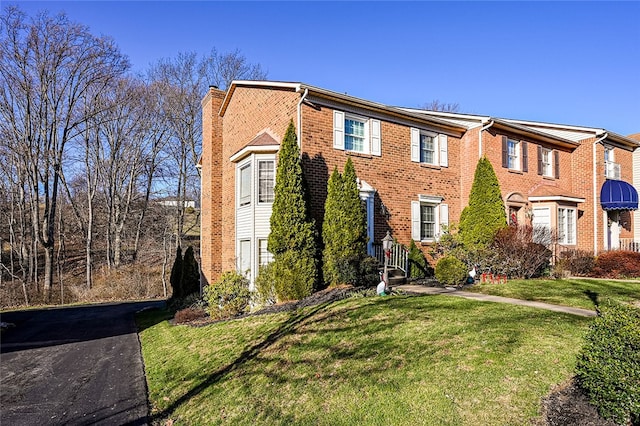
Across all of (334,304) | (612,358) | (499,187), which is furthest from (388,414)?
(499,187)

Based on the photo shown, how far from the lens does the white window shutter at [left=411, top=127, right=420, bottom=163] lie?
14.8 metres

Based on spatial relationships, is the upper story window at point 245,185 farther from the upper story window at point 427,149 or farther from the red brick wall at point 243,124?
the upper story window at point 427,149

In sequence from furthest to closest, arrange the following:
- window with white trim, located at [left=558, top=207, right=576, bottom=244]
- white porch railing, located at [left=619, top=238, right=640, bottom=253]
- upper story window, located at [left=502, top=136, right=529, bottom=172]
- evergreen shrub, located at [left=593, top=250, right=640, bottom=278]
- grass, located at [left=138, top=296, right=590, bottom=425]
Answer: white porch railing, located at [left=619, top=238, right=640, bottom=253], window with white trim, located at [left=558, top=207, right=576, bottom=244], upper story window, located at [left=502, top=136, right=529, bottom=172], evergreen shrub, located at [left=593, top=250, right=640, bottom=278], grass, located at [left=138, top=296, right=590, bottom=425]

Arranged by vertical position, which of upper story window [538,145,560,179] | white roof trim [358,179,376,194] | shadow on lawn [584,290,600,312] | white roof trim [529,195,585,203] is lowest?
shadow on lawn [584,290,600,312]

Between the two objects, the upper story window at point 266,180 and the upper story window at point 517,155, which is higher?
the upper story window at point 517,155

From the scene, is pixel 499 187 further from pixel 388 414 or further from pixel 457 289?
pixel 388 414

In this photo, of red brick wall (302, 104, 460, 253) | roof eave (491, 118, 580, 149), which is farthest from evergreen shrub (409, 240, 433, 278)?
roof eave (491, 118, 580, 149)

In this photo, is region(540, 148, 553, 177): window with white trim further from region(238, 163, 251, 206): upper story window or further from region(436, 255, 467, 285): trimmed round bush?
region(238, 163, 251, 206): upper story window

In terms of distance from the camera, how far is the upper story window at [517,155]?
55.6 ft

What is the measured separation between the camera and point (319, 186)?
41.1ft

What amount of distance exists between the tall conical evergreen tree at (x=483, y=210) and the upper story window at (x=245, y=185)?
8.17 m

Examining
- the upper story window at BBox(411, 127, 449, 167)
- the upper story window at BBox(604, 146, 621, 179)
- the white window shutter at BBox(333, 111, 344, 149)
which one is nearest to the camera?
the white window shutter at BBox(333, 111, 344, 149)

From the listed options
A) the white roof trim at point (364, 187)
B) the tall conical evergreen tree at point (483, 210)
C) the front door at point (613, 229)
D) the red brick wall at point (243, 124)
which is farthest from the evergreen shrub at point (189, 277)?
the front door at point (613, 229)

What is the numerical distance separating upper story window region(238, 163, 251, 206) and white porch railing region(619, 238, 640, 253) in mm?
17978
